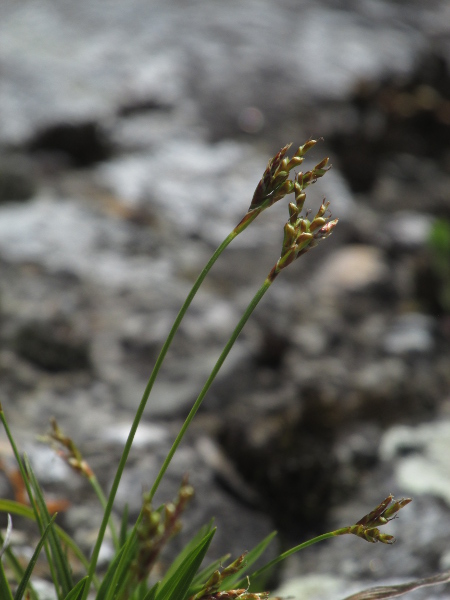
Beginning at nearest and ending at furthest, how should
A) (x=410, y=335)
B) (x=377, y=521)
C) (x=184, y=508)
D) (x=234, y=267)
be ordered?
(x=184, y=508) → (x=377, y=521) → (x=410, y=335) → (x=234, y=267)

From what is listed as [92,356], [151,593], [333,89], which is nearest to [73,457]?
[151,593]

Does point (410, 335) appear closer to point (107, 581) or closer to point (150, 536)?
point (107, 581)

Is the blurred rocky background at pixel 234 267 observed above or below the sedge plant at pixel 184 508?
above

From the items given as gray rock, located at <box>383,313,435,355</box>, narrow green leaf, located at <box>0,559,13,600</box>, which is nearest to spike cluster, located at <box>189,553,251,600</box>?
narrow green leaf, located at <box>0,559,13,600</box>

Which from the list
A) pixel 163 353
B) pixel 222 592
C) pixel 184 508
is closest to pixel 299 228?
pixel 163 353

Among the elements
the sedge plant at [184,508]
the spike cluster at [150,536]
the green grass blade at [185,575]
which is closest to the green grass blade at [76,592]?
the sedge plant at [184,508]

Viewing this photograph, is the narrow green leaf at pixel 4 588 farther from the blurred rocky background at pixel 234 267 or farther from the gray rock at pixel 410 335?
the gray rock at pixel 410 335

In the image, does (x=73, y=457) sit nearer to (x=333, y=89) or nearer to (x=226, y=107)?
(x=226, y=107)

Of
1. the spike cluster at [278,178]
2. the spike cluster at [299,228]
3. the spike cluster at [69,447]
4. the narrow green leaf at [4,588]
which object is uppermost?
the spike cluster at [278,178]
